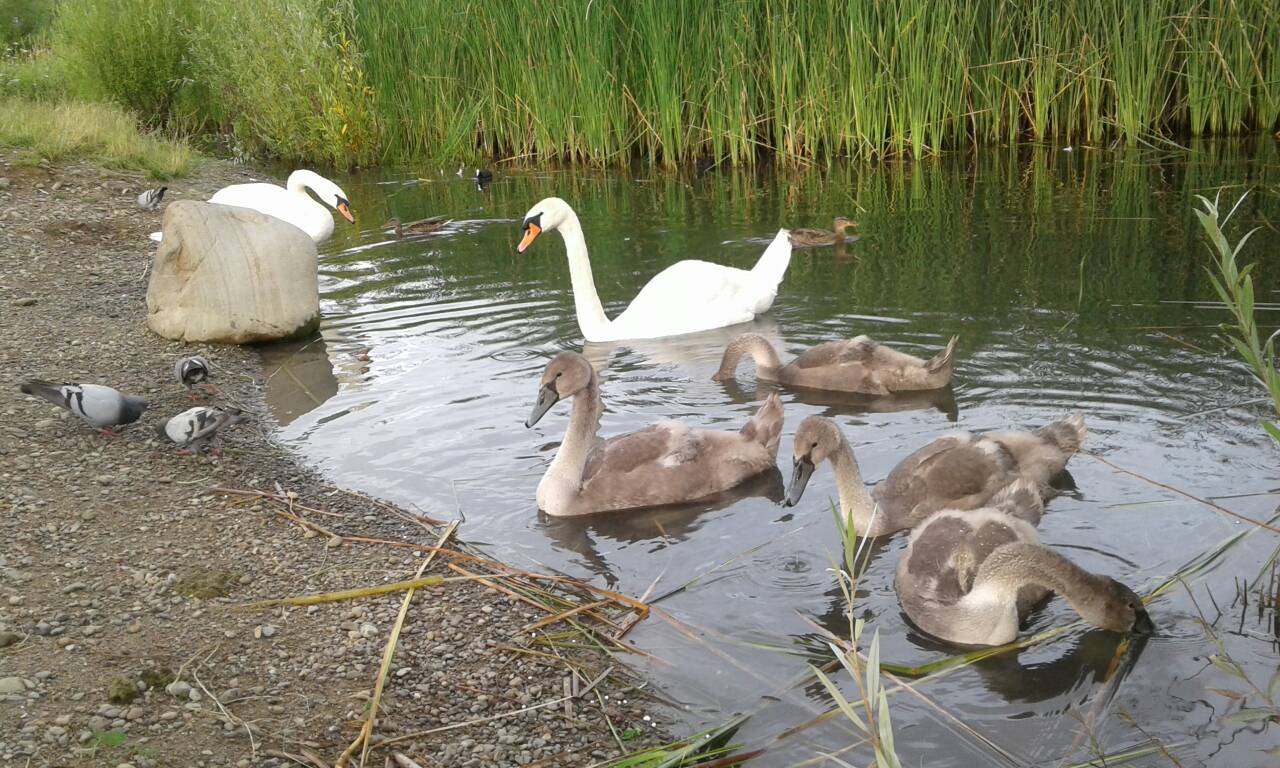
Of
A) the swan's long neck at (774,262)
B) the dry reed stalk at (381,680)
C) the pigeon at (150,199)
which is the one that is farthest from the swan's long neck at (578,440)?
the pigeon at (150,199)

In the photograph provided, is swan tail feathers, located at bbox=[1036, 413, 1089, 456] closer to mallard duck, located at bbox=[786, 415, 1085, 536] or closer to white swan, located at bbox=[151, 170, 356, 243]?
mallard duck, located at bbox=[786, 415, 1085, 536]

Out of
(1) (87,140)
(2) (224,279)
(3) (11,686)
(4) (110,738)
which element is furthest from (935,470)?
(1) (87,140)

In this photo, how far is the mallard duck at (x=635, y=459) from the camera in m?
6.34

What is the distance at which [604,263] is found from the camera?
12.1 meters

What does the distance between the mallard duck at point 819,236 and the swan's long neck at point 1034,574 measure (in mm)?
7172

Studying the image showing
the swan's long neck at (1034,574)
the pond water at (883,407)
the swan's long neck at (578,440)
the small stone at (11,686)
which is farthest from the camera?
the swan's long neck at (578,440)

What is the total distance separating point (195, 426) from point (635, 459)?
93.7 inches

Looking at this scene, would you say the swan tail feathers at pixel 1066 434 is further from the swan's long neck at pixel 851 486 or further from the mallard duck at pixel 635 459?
the mallard duck at pixel 635 459

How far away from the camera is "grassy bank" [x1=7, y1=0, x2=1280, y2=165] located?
48.3 ft

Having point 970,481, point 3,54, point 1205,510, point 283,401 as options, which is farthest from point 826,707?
point 3,54

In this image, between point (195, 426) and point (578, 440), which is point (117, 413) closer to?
point (195, 426)

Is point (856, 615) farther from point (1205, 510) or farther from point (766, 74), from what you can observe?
point (766, 74)

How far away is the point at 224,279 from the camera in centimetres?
932

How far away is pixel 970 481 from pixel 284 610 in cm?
311
